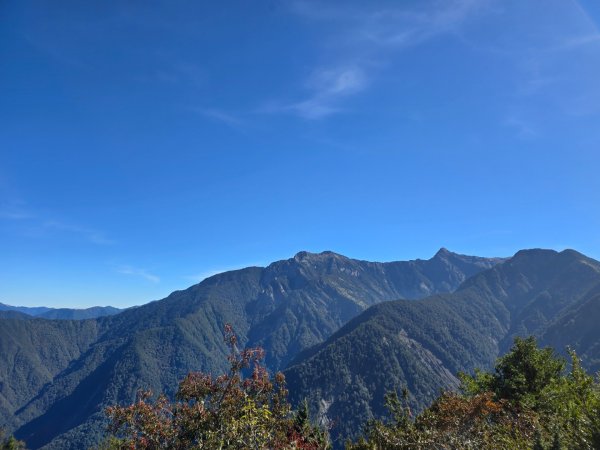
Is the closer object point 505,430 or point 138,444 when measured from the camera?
point 138,444

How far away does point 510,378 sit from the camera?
49094 millimetres

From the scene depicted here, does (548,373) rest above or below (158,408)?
below

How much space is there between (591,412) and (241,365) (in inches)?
555

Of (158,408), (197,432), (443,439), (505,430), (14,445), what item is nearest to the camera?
(197,432)

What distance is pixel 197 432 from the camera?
15.7 meters

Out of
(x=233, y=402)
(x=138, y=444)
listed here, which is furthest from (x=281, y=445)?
(x=138, y=444)

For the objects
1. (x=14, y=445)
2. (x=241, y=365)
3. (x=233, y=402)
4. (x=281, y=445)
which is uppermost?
(x=241, y=365)

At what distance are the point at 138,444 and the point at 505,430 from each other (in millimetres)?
16921

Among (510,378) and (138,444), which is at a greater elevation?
(138,444)

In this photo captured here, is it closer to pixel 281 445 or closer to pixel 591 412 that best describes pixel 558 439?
pixel 591 412

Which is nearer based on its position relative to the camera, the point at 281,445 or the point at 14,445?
the point at 281,445

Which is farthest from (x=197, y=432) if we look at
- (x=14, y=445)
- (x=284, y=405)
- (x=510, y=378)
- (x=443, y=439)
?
(x=14, y=445)

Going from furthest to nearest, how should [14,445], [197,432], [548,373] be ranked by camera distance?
1. [14,445]
2. [548,373]
3. [197,432]

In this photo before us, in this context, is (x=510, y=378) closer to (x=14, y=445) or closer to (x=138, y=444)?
(x=138, y=444)
